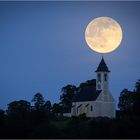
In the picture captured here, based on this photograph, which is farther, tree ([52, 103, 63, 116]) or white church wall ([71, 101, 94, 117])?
tree ([52, 103, 63, 116])

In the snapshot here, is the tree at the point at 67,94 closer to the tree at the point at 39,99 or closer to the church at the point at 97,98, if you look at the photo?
the church at the point at 97,98

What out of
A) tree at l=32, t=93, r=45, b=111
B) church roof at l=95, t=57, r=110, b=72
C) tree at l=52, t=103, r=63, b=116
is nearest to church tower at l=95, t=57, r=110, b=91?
church roof at l=95, t=57, r=110, b=72

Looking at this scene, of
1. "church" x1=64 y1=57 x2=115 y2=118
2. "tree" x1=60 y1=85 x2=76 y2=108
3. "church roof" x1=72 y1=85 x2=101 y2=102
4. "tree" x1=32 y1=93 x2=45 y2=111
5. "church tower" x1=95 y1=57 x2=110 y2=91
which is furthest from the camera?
"tree" x1=60 y1=85 x2=76 y2=108

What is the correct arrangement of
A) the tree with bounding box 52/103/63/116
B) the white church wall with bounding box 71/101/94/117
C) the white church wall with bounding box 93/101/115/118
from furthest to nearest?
the tree with bounding box 52/103/63/116, the white church wall with bounding box 71/101/94/117, the white church wall with bounding box 93/101/115/118

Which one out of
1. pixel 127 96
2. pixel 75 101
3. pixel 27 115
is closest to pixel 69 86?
pixel 75 101

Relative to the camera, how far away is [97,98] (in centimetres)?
5938

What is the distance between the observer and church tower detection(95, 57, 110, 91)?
60.3 meters

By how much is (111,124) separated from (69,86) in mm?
30764

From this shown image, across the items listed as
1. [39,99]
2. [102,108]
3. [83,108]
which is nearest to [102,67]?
[102,108]

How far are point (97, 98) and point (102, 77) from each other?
2.79m

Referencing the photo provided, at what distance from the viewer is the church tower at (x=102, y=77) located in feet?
198

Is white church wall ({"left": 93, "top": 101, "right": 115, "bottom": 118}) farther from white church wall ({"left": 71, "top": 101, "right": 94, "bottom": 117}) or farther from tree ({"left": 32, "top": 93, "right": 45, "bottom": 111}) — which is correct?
tree ({"left": 32, "top": 93, "right": 45, "bottom": 111})

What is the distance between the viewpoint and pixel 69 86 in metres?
63.9

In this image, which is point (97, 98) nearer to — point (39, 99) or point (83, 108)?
point (83, 108)
